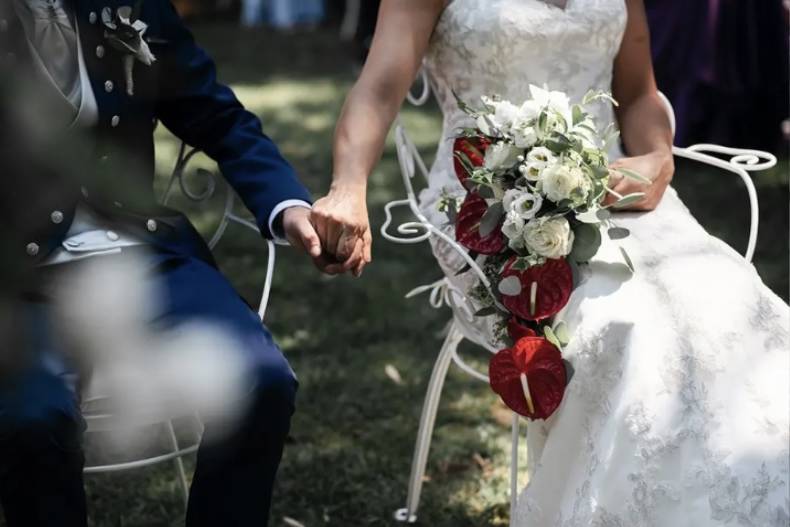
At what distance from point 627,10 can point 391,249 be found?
2.70 m

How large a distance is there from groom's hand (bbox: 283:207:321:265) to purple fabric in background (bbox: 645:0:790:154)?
14.4ft

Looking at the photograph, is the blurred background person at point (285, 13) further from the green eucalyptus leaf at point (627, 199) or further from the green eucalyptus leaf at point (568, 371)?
the green eucalyptus leaf at point (568, 371)

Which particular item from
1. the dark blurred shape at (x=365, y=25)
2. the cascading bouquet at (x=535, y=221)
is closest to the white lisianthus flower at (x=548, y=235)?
the cascading bouquet at (x=535, y=221)

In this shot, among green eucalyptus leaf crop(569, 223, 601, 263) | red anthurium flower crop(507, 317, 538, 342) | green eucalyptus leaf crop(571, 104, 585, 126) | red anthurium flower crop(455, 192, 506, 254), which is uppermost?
green eucalyptus leaf crop(571, 104, 585, 126)

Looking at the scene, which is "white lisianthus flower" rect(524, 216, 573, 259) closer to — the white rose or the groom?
the white rose

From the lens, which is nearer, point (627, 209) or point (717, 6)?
point (627, 209)

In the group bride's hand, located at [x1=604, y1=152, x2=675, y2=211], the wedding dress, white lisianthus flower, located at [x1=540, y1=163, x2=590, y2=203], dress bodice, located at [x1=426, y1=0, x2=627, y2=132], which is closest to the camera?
the wedding dress

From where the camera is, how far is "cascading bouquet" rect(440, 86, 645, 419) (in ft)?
8.04

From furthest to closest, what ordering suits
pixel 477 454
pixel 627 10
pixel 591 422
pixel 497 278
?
pixel 477 454
pixel 627 10
pixel 497 278
pixel 591 422

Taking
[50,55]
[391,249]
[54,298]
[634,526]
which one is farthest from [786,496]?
[391,249]

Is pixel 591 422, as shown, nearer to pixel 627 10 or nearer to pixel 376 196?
pixel 627 10

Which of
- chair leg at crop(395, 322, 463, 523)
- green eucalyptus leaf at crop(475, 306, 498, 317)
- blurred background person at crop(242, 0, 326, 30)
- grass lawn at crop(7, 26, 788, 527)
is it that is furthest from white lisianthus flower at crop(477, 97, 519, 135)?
blurred background person at crop(242, 0, 326, 30)

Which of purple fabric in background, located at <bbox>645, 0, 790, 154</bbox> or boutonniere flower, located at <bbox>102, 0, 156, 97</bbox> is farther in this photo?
purple fabric in background, located at <bbox>645, 0, 790, 154</bbox>

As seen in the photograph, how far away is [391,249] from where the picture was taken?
5.64m
